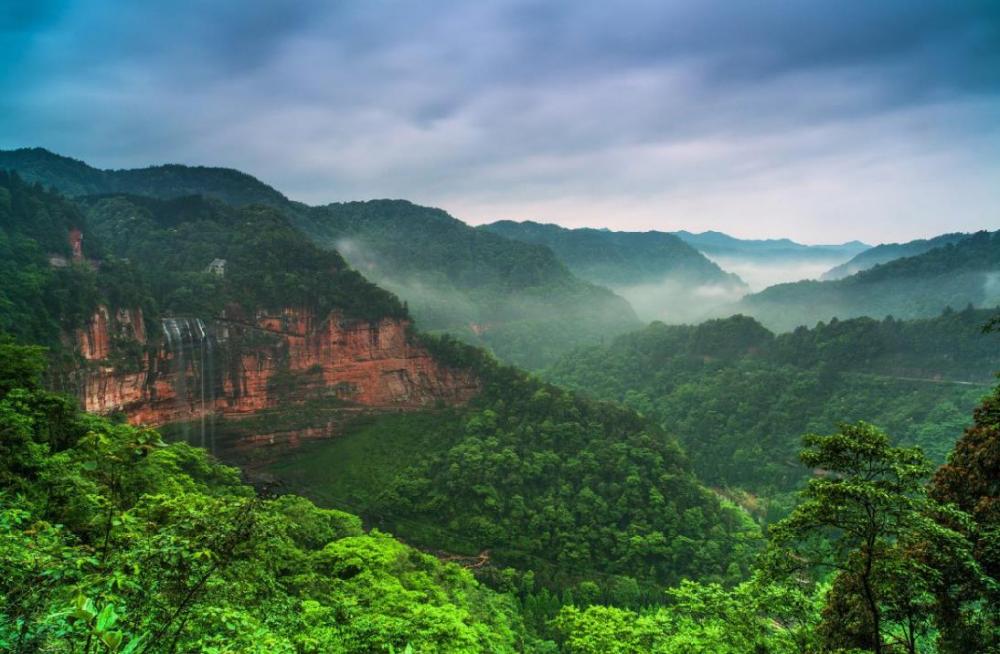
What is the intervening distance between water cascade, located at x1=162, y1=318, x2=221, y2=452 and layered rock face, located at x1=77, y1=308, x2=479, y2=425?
3.2 inches

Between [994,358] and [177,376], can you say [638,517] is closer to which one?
[177,376]

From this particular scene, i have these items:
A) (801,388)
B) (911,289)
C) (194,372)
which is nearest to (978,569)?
(194,372)

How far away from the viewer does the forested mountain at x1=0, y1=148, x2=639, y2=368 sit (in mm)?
104875

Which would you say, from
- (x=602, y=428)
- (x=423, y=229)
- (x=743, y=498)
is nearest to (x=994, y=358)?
(x=743, y=498)

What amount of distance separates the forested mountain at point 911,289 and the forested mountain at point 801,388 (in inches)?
1698

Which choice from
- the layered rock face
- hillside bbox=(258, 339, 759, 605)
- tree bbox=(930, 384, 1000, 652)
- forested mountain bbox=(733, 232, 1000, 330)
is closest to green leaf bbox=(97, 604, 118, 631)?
tree bbox=(930, 384, 1000, 652)

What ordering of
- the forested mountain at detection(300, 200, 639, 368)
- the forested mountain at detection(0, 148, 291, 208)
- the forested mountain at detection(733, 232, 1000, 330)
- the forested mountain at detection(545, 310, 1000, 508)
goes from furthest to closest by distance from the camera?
the forested mountain at detection(300, 200, 639, 368) → the forested mountain at detection(733, 232, 1000, 330) → the forested mountain at detection(0, 148, 291, 208) → the forested mountain at detection(545, 310, 1000, 508)

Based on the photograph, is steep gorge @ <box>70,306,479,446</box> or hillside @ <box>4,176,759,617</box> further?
steep gorge @ <box>70,306,479,446</box>

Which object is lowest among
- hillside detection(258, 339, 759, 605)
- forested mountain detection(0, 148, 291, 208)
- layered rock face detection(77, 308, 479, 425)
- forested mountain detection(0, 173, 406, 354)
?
hillside detection(258, 339, 759, 605)

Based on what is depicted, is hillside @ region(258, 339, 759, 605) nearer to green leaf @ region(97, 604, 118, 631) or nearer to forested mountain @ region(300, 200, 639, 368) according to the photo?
green leaf @ region(97, 604, 118, 631)

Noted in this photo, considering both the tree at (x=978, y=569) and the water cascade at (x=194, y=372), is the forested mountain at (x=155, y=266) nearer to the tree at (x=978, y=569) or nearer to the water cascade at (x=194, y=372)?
the water cascade at (x=194, y=372)

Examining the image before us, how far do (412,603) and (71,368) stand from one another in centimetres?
3490

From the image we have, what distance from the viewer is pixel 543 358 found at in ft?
385

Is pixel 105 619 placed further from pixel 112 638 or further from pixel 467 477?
pixel 467 477
